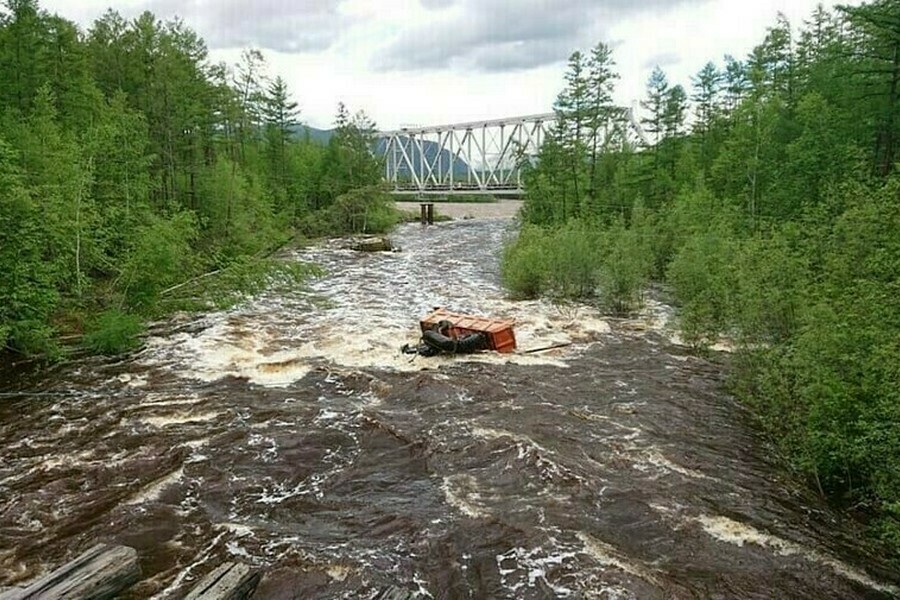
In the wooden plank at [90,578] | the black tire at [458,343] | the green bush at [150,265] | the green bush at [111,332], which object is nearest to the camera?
the wooden plank at [90,578]

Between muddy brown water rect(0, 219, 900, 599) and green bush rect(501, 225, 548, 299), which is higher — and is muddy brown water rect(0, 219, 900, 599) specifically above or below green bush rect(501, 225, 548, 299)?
below

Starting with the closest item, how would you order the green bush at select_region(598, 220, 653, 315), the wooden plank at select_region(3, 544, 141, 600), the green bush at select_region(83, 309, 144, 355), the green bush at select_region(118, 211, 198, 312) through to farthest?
the wooden plank at select_region(3, 544, 141, 600) → the green bush at select_region(83, 309, 144, 355) → the green bush at select_region(118, 211, 198, 312) → the green bush at select_region(598, 220, 653, 315)

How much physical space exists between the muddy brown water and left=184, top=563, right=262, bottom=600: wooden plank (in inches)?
46.1

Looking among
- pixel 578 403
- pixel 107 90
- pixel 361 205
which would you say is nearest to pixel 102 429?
pixel 578 403

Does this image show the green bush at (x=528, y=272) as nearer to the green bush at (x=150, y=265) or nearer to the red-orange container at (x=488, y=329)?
the red-orange container at (x=488, y=329)

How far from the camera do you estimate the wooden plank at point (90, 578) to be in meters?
7.10

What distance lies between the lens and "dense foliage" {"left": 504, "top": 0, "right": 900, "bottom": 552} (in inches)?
478

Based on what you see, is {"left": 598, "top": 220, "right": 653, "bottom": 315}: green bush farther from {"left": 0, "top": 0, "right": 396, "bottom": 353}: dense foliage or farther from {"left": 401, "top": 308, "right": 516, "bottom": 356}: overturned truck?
{"left": 0, "top": 0, "right": 396, "bottom": 353}: dense foliage

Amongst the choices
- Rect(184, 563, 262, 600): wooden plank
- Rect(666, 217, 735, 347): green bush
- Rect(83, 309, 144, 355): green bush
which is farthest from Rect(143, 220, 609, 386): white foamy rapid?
Rect(184, 563, 262, 600): wooden plank

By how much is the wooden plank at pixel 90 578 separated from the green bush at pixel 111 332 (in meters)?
15.2

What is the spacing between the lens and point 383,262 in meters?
50.5

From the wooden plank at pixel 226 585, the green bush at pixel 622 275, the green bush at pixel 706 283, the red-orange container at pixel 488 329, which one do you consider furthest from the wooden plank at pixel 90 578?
the green bush at pixel 622 275

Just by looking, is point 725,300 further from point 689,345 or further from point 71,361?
point 71,361

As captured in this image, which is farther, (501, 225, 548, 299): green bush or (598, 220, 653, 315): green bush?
(501, 225, 548, 299): green bush
